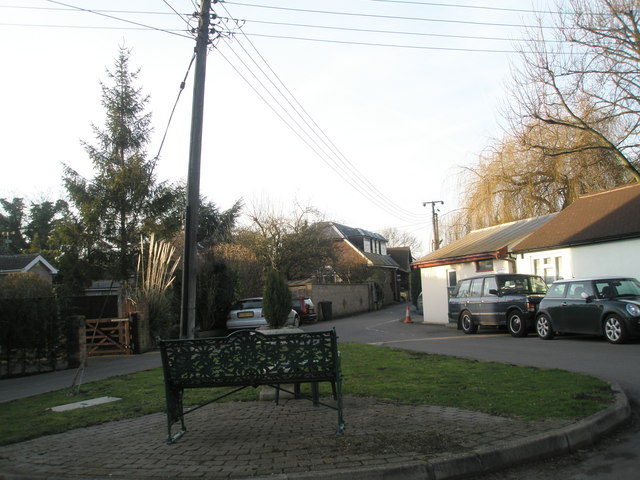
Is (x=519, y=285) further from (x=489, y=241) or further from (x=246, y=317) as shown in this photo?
(x=246, y=317)

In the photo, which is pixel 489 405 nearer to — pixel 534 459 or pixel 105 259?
pixel 534 459

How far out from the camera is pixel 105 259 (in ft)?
83.9

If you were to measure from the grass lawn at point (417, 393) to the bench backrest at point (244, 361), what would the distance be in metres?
1.85

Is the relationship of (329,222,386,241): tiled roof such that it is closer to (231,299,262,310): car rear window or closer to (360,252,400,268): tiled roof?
(360,252,400,268): tiled roof

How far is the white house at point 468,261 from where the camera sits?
69.6 feet

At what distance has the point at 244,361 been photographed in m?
5.52

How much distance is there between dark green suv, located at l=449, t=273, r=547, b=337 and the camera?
638 inches

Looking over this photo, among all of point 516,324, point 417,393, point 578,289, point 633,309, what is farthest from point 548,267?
point 417,393

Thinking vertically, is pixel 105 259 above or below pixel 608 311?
above

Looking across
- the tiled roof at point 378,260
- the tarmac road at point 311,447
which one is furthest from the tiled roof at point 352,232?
the tarmac road at point 311,447

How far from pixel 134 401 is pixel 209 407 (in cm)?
136

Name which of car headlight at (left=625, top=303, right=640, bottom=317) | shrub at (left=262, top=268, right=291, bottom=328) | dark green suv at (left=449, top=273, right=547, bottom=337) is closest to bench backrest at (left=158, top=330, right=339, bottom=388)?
shrub at (left=262, top=268, right=291, bottom=328)

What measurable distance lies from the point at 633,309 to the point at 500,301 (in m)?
4.86

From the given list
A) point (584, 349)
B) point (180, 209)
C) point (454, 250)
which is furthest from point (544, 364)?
point (180, 209)
